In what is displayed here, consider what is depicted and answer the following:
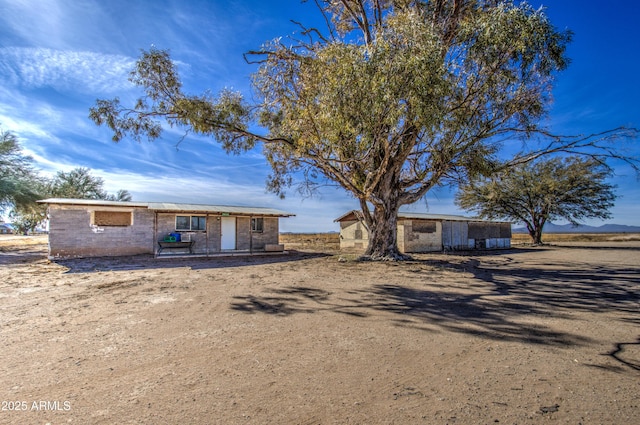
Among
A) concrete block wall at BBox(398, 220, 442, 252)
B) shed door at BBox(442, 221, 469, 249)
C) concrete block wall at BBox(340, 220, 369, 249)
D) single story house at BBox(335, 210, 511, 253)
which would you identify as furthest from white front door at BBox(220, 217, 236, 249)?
shed door at BBox(442, 221, 469, 249)

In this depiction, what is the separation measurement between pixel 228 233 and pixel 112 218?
237 inches

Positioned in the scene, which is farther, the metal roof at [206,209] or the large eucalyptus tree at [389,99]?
the metal roof at [206,209]

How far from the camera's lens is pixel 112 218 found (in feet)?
54.8

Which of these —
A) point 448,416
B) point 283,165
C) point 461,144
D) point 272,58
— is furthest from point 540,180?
point 448,416

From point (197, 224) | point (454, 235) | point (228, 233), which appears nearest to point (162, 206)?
point (197, 224)

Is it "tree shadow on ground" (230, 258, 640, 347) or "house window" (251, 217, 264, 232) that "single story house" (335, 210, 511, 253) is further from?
"tree shadow on ground" (230, 258, 640, 347)

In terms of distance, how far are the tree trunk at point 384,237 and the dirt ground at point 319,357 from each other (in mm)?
6763

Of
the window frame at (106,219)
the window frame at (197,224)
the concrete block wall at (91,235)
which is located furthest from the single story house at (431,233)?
the window frame at (106,219)

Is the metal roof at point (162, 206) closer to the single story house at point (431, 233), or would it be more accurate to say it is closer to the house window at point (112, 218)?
the house window at point (112, 218)

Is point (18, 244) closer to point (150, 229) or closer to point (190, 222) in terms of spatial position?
point (150, 229)

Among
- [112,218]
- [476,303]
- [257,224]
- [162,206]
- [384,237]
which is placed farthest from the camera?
[257,224]

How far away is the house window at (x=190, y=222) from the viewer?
18.1 meters

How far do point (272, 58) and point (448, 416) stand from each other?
38.7ft

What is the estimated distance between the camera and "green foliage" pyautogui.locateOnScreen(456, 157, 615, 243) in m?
28.3
